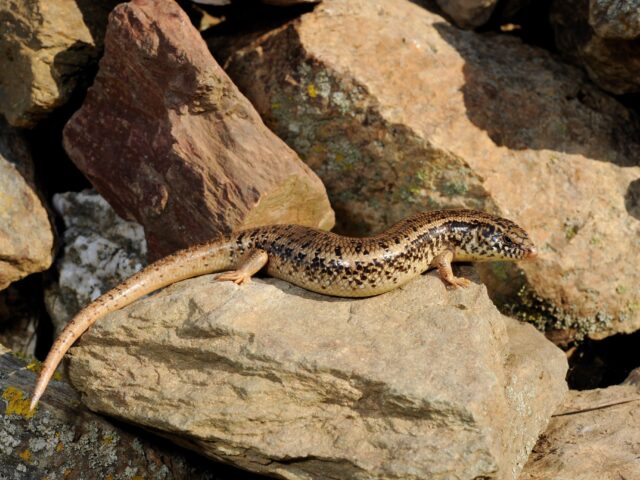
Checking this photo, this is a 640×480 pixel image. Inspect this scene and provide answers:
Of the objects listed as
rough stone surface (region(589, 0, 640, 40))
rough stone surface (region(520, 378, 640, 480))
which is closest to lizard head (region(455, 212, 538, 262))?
rough stone surface (region(520, 378, 640, 480))

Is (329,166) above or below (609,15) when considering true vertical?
below

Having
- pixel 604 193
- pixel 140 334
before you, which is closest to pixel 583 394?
pixel 604 193

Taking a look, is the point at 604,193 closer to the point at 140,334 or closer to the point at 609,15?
the point at 609,15

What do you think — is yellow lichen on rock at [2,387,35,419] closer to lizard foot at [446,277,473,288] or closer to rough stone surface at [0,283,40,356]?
rough stone surface at [0,283,40,356]

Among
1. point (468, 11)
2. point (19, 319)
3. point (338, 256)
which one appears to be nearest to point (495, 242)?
point (338, 256)

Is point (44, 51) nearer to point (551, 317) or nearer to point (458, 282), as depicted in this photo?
point (458, 282)

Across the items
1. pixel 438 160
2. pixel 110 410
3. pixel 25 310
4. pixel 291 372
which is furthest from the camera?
pixel 25 310
